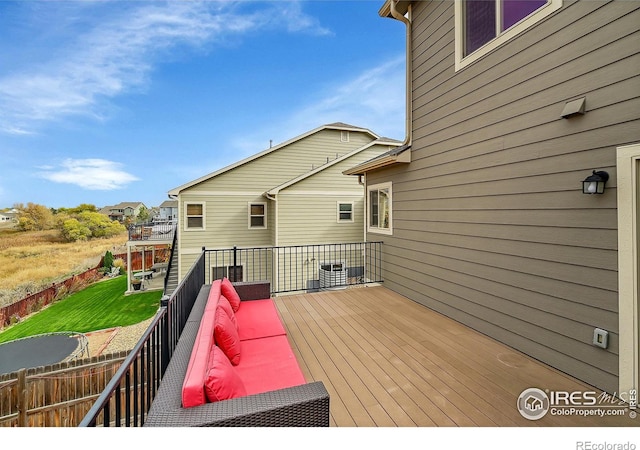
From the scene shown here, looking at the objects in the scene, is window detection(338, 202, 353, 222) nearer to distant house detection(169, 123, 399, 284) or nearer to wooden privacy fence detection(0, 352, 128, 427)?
distant house detection(169, 123, 399, 284)

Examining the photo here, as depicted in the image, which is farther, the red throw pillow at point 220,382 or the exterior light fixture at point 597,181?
the exterior light fixture at point 597,181

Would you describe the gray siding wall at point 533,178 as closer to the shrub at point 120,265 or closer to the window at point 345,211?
the window at point 345,211

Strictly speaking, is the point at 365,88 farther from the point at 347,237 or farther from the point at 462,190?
the point at 462,190

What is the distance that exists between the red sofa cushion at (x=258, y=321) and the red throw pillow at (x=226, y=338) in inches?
19.2

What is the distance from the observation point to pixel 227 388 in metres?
1.44

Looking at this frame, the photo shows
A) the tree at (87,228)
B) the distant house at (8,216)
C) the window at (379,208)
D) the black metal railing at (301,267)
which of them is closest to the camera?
the window at (379,208)

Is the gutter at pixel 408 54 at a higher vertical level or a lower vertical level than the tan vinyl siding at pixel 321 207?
higher

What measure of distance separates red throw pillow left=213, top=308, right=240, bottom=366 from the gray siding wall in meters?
2.92

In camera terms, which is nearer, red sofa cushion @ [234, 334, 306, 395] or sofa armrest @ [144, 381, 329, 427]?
sofa armrest @ [144, 381, 329, 427]

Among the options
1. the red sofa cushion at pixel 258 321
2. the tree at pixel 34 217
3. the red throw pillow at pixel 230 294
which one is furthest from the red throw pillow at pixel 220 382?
the tree at pixel 34 217

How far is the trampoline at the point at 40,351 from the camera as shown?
5.53 m

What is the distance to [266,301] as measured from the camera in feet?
12.6

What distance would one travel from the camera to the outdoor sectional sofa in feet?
4.17

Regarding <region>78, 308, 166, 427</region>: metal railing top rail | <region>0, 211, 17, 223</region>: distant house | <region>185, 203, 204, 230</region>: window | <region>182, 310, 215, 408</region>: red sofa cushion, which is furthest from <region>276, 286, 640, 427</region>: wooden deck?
<region>0, 211, 17, 223</region>: distant house
